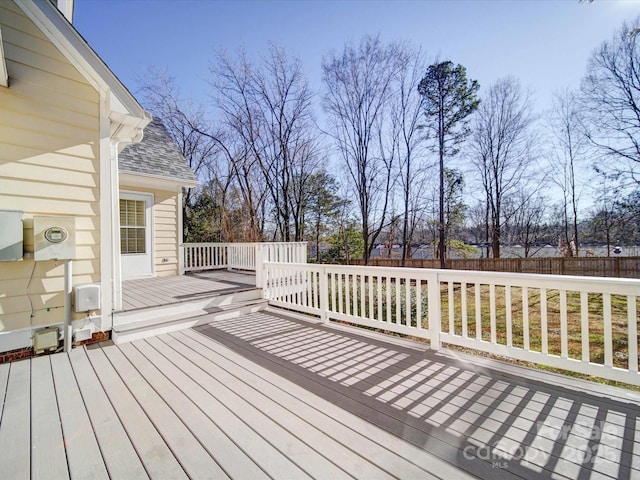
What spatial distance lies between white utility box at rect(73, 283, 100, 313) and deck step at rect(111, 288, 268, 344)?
39 centimetres

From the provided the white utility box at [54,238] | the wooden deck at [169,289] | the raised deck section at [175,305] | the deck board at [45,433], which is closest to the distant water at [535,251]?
the wooden deck at [169,289]

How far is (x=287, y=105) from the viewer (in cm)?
1188

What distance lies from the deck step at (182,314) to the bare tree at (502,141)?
47.4 feet

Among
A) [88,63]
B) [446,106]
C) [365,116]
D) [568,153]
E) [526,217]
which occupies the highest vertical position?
[446,106]

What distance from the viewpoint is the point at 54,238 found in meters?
3.09

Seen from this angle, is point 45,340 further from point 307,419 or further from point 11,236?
point 307,419

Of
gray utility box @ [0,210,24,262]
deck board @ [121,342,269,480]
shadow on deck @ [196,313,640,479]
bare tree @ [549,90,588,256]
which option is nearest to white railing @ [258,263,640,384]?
shadow on deck @ [196,313,640,479]

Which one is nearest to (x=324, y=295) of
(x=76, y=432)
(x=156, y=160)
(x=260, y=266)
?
(x=260, y=266)

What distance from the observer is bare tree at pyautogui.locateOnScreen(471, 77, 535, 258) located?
14.1 meters

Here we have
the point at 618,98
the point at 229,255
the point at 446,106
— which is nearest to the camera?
the point at 229,255

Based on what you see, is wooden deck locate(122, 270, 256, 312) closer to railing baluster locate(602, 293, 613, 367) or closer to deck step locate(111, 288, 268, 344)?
deck step locate(111, 288, 268, 344)

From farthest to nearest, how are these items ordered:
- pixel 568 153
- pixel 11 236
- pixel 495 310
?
pixel 568 153, pixel 495 310, pixel 11 236

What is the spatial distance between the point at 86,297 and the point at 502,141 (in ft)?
57.7

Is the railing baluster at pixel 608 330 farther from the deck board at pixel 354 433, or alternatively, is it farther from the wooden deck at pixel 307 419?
the deck board at pixel 354 433
